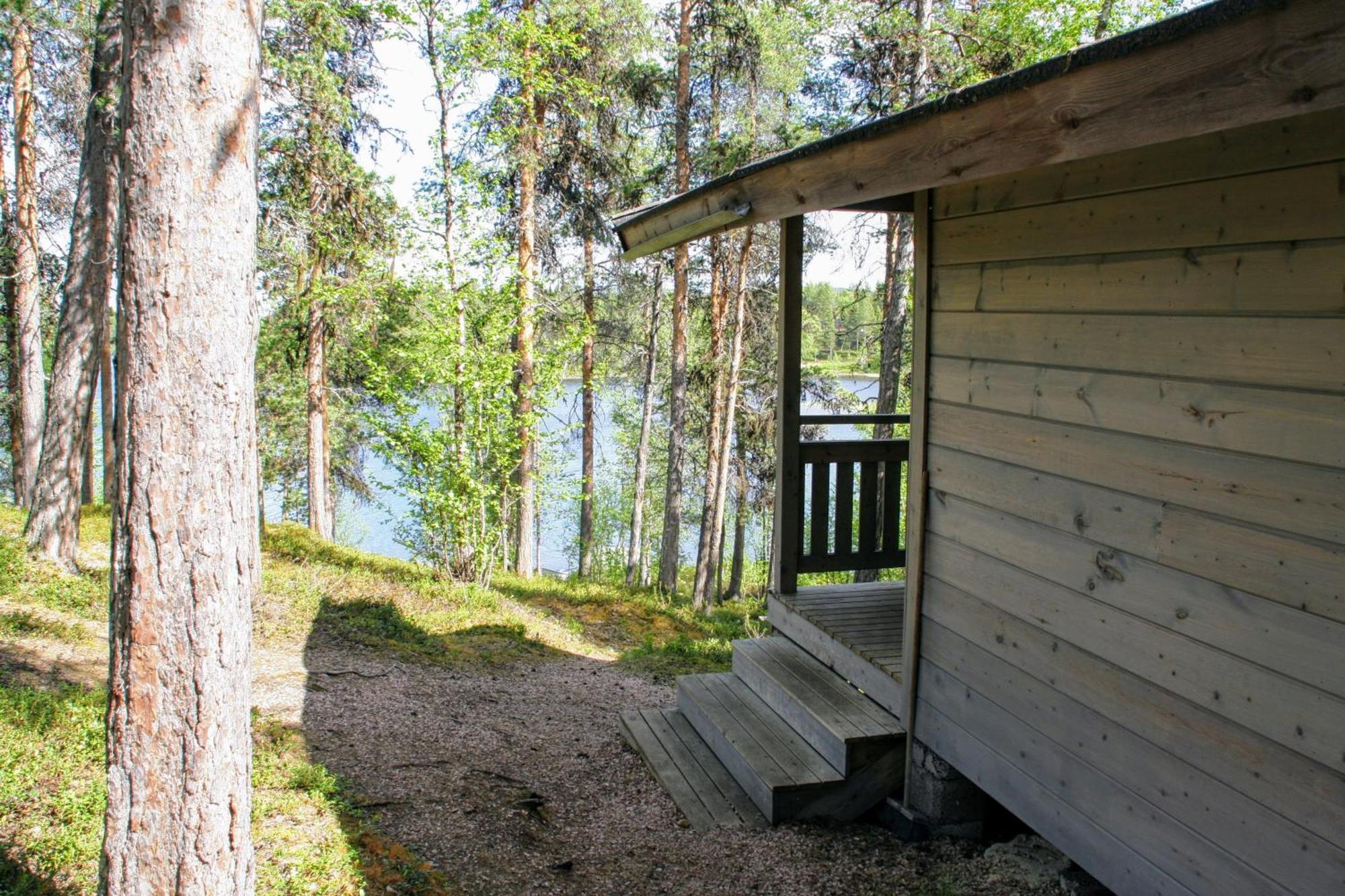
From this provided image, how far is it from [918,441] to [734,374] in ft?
36.7

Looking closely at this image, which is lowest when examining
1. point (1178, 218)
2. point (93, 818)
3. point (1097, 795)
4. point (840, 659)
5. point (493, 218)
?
point (93, 818)

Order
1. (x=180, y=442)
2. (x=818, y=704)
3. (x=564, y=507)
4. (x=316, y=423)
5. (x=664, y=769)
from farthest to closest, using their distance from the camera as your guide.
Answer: (x=564, y=507) < (x=316, y=423) < (x=664, y=769) < (x=818, y=704) < (x=180, y=442)

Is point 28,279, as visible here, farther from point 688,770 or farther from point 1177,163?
point 1177,163

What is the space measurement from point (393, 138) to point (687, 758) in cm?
1256

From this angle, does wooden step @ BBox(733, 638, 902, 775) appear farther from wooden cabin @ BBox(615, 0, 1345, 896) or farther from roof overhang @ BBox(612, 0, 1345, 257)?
roof overhang @ BBox(612, 0, 1345, 257)

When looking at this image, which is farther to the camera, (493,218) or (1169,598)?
(493,218)

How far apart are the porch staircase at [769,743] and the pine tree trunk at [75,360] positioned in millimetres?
5659

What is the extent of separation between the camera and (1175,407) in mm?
2701

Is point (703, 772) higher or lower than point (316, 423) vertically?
lower

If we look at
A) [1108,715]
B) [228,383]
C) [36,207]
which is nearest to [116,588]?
[228,383]

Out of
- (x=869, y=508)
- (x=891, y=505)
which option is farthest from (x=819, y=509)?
(x=891, y=505)

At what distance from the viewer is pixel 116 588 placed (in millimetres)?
2557

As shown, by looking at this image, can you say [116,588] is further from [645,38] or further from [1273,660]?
[645,38]

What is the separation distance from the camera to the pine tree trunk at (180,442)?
2.51m
